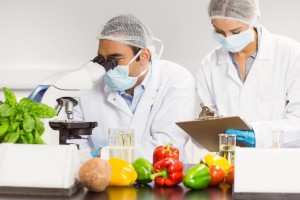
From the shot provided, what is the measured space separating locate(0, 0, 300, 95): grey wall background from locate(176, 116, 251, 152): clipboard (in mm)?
1193

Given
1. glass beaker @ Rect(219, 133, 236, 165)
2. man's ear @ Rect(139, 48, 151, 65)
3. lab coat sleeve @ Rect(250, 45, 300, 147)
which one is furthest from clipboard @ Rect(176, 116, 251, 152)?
man's ear @ Rect(139, 48, 151, 65)

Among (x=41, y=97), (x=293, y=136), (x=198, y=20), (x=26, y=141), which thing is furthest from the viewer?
(x=198, y=20)

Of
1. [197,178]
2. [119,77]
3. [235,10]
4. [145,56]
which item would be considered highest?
[235,10]

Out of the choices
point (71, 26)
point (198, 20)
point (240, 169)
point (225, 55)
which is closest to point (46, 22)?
point (71, 26)

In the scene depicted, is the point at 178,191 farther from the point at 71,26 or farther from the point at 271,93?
the point at 71,26

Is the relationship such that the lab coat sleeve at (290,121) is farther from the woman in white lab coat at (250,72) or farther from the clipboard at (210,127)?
the clipboard at (210,127)

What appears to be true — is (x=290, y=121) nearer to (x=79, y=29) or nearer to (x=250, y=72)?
(x=250, y=72)

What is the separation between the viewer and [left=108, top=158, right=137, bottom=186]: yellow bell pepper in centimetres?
184

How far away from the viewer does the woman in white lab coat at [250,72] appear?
3010 millimetres

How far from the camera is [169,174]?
188 centimetres

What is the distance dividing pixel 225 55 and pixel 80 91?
1178 mm

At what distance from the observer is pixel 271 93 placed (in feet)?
10.1

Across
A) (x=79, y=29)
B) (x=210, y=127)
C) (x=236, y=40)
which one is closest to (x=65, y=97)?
(x=210, y=127)

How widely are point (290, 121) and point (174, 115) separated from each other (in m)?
0.58
